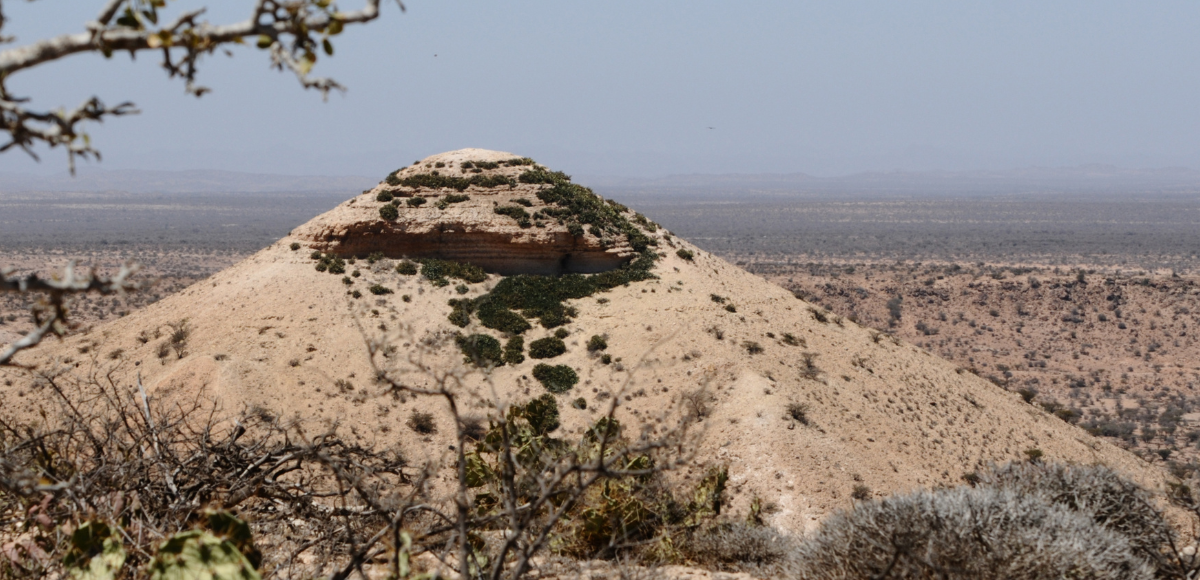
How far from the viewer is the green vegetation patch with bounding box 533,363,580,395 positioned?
88.6 ft

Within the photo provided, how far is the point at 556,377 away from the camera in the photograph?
89.8ft

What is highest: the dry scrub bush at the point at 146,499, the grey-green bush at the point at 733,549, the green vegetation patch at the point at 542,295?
the dry scrub bush at the point at 146,499

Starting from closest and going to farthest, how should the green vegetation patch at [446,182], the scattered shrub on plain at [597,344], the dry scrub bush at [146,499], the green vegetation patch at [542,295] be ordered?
the dry scrub bush at [146,499] < the scattered shrub on plain at [597,344] < the green vegetation patch at [542,295] < the green vegetation patch at [446,182]

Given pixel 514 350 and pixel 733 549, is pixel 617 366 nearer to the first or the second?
pixel 514 350

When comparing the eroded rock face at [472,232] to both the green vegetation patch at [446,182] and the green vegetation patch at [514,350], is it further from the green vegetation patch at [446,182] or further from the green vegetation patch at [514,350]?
the green vegetation patch at [514,350]

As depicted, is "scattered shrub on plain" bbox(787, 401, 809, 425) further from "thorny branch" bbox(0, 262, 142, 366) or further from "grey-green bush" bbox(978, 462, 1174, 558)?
"thorny branch" bbox(0, 262, 142, 366)

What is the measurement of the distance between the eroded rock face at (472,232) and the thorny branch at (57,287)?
29.0m

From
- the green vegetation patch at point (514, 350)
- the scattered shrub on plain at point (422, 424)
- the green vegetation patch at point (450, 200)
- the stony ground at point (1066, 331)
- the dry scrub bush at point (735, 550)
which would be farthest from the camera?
the stony ground at point (1066, 331)

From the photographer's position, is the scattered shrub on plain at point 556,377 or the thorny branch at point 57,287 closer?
the thorny branch at point 57,287

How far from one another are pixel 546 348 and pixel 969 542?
72.1ft

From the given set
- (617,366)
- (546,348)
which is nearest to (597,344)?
(617,366)

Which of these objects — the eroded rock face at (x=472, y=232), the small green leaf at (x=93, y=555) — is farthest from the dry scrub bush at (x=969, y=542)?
the eroded rock face at (x=472, y=232)

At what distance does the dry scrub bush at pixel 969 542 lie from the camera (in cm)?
734

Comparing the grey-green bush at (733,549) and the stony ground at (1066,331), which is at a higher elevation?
the grey-green bush at (733,549)
